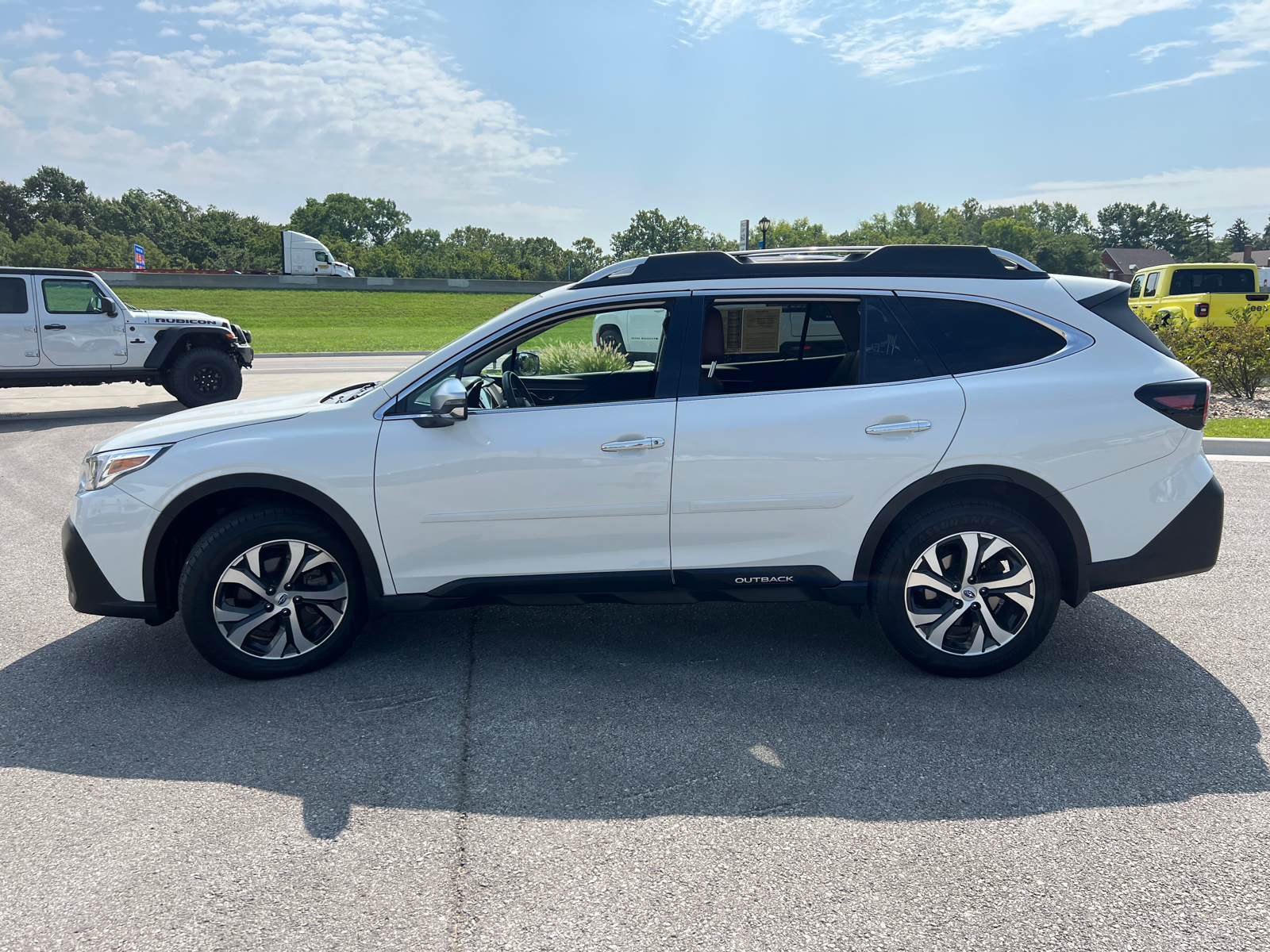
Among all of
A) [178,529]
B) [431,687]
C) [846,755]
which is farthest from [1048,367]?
[178,529]

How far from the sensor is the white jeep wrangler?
12.4 meters

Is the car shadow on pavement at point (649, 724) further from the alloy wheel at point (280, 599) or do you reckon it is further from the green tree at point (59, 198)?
the green tree at point (59, 198)

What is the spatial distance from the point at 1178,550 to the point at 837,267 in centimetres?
195

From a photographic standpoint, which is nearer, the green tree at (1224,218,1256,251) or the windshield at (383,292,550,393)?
the windshield at (383,292,550,393)

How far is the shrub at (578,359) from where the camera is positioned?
16.0 feet

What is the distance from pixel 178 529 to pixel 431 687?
1.38 meters

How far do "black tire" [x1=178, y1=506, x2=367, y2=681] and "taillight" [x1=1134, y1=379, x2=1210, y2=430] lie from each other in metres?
3.56

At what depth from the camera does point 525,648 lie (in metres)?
4.37

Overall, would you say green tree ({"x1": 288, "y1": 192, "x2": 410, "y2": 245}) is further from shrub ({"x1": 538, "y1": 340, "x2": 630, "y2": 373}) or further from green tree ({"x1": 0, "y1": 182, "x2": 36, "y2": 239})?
shrub ({"x1": 538, "y1": 340, "x2": 630, "y2": 373})

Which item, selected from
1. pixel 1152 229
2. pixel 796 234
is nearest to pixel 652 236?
pixel 796 234

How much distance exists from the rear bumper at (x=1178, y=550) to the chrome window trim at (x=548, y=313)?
2.27 meters

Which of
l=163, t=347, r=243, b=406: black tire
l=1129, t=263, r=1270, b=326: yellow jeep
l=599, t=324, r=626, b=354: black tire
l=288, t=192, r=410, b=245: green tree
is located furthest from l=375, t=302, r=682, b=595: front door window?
l=288, t=192, r=410, b=245: green tree

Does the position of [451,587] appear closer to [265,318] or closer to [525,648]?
[525,648]

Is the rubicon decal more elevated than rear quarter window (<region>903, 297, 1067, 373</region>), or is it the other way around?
rear quarter window (<region>903, 297, 1067, 373</region>)
